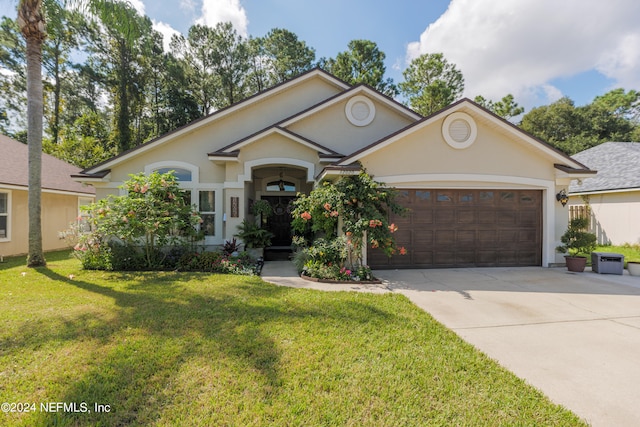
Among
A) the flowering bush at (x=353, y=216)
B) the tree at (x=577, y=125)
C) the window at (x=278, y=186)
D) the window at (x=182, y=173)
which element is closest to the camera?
the flowering bush at (x=353, y=216)

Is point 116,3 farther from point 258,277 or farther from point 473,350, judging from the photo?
point 473,350

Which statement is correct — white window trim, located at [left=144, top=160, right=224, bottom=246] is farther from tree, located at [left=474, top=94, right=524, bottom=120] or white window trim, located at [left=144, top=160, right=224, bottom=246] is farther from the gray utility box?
tree, located at [left=474, top=94, right=524, bottom=120]

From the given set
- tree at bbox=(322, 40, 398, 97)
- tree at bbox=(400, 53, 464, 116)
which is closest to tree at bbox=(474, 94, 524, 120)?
tree at bbox=(400, 53, 464, 116)

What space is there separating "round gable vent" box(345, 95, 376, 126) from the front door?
4.39 metres

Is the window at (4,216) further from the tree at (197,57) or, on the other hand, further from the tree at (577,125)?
the tree at (577,125)

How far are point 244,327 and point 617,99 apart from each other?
56151mm

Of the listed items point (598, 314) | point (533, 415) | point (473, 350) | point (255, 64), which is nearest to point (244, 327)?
point (473, 350)

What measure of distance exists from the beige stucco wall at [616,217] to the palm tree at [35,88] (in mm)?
23128

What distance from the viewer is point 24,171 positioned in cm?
1212

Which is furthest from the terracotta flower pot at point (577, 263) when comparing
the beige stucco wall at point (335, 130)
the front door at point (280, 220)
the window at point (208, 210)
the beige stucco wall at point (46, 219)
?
the beige stucco wall at point (46, 219)

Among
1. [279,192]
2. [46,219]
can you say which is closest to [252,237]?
[279,192]

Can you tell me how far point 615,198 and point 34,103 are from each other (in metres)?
24.6

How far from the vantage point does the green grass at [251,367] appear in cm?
267

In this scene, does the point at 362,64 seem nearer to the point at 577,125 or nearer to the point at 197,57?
the point at 197,57
